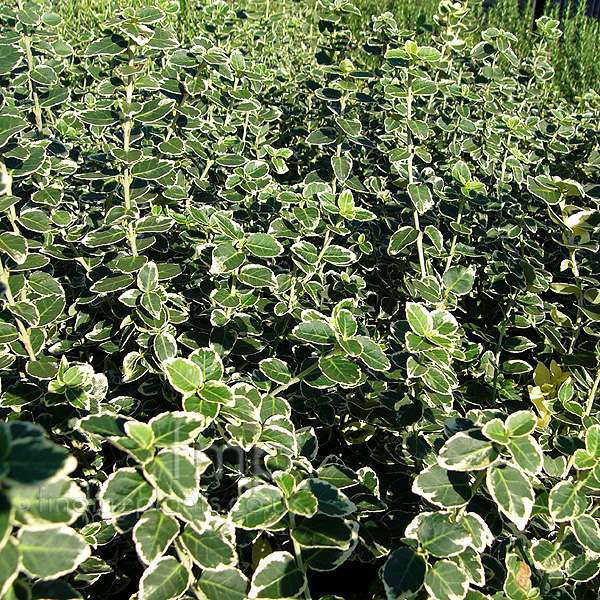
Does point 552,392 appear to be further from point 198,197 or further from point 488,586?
point 198,197

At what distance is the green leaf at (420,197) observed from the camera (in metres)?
1.99

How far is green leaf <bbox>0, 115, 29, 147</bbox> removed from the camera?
5.21 feet

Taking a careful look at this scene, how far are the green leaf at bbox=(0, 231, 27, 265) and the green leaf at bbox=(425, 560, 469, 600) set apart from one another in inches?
52.6

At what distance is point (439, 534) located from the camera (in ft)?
3.90

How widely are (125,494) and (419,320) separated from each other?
81cm

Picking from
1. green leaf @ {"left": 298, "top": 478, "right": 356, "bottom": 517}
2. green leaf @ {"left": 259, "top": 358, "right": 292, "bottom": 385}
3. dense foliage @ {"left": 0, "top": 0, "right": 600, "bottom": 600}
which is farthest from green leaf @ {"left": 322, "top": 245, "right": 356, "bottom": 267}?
green leaf @ {"left": 298, "top": 478, "right": 356, "bottom": 517}

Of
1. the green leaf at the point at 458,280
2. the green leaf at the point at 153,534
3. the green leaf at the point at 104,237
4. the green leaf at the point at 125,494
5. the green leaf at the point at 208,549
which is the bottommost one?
the green leaf at the point at 208,549

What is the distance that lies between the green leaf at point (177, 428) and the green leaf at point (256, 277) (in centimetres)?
59

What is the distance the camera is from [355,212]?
1880mm

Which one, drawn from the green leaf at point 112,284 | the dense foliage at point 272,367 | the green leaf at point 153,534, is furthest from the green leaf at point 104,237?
the green leaf at point 153,534

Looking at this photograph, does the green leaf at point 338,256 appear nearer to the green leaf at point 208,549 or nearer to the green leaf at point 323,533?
the green leaf at point 323,533

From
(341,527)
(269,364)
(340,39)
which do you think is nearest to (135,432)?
(341,527)

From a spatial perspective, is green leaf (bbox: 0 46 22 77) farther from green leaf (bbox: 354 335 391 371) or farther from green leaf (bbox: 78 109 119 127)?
green leaf (bbox: 354 335 391 371)

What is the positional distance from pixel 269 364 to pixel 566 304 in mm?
1840
